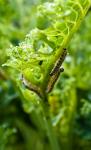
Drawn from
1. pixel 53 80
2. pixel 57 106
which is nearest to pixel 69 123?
pixel 57 106

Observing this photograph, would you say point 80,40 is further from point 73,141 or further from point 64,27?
point 64,27

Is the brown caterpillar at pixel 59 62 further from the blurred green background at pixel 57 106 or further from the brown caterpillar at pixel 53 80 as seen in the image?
the blurred green background at pixel 57 106

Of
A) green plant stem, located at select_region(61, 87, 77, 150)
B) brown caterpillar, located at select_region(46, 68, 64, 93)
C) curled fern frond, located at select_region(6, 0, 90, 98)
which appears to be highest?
green plant stem, located at select_region(61, 87, 77, 150)

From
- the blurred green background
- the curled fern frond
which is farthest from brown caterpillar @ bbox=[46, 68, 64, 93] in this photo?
the blurred green background

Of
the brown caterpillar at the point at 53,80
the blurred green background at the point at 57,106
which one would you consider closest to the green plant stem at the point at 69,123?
the blurred green background at the point at 57,106

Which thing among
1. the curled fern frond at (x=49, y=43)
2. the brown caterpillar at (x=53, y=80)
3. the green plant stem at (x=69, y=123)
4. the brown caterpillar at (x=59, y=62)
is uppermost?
the green plant stem at (x=69, y=123)

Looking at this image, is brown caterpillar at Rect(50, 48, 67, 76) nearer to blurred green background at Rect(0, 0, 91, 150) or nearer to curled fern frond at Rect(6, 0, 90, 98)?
curled fern frond at Rect(6, 0, 90, 98)

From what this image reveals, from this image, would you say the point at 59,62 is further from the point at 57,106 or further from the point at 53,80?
the point at 57,106

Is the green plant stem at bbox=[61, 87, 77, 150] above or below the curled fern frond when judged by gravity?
above
